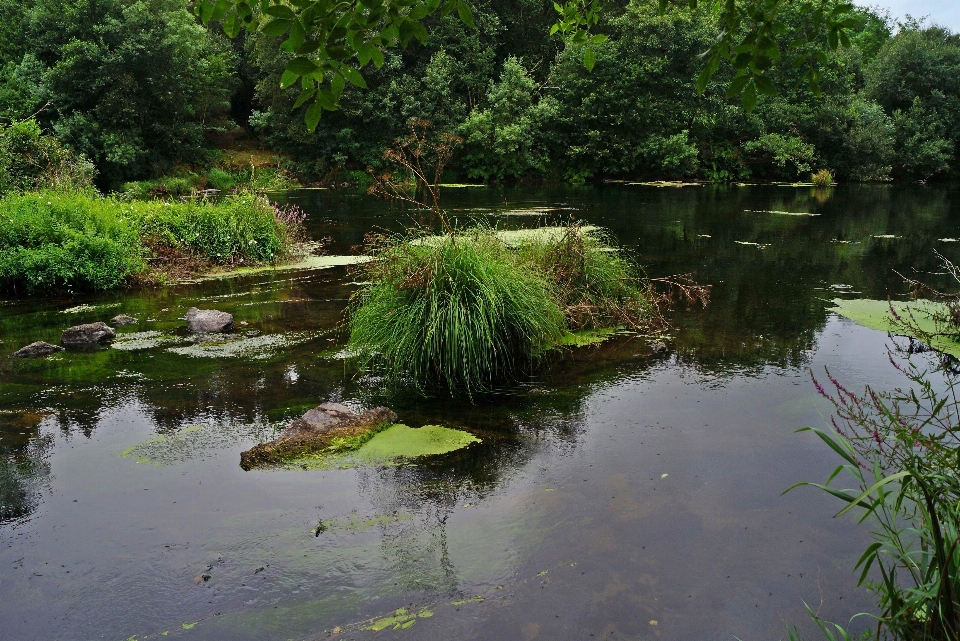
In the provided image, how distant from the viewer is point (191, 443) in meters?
5.55

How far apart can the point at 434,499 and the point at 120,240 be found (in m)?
8.39

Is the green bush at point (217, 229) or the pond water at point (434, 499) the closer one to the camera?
the pond water at point (434, 499)

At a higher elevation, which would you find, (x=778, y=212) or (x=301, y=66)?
(x=301, y=66)

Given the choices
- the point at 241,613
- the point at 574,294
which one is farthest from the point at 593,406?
the point at 241,613

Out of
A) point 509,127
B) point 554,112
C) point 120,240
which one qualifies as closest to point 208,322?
point 120,240

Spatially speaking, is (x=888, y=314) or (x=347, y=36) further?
(x=888, y=314)

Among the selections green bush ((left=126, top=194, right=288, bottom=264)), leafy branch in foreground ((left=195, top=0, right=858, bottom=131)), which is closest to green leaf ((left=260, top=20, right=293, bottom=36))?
leafy branch in foreground ((left=195, top=0, right=858, bottom=131))

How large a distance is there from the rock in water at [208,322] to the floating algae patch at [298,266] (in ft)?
10.4

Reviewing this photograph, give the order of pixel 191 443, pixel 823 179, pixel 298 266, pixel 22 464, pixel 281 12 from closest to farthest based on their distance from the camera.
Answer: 1. pixel 281 12
2. pixel 22 464
3. pixel 191 443
4. pixel 298 266
5. pixel 823 179

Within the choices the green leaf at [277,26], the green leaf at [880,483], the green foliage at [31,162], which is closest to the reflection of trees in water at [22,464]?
the green leaf at [277,26]

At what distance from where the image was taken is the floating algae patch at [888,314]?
7.60 m

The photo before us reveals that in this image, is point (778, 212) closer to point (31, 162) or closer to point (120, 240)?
point (120, 240)

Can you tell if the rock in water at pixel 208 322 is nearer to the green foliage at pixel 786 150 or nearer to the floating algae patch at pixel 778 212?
the floating algae patch at pixel 778 212

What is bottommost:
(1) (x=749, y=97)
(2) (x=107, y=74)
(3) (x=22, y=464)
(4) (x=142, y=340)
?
(3) (x=22, y=464)
